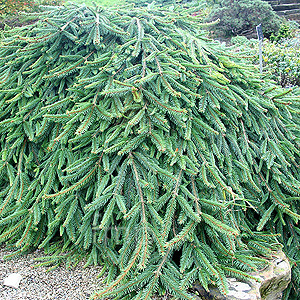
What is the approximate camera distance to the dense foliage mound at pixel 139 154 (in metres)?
2.00

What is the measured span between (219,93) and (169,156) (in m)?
0.80

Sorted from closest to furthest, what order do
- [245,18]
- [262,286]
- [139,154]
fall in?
[262,286]
[139,154]
[245,18]

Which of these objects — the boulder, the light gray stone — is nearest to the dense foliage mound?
the boulder

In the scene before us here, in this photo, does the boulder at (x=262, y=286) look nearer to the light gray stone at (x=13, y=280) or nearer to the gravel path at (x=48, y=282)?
the gravel path at (x=48, y=282)

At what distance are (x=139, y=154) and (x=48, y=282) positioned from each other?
3.74 ft

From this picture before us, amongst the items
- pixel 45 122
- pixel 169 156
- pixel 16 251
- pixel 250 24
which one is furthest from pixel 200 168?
pixel 250 24

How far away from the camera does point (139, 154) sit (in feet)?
7.04

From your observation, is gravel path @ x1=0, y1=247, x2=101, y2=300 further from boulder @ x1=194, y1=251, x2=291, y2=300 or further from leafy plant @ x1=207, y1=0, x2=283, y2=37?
leafy plant @ x1=207, y1=0, x2=283, y2=37

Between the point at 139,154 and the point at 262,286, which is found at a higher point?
the point at 139,154

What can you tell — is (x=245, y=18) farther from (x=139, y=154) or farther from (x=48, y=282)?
(x=48, y=282)

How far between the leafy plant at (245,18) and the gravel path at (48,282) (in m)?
10.4

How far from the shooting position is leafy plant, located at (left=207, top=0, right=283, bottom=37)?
10195 millimetres

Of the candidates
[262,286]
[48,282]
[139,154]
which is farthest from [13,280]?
[262,286]

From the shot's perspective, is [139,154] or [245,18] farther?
[245,18]
